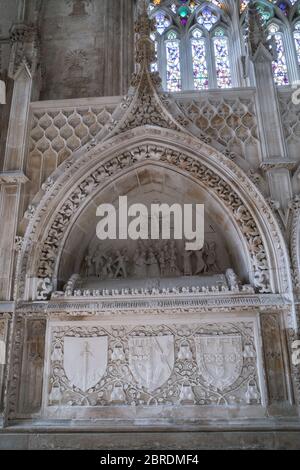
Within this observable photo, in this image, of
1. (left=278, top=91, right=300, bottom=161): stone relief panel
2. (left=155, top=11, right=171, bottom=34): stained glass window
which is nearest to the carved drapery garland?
(left=278, top=91, right=300, bottom=161): stone relief panel

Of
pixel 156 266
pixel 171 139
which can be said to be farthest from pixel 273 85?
pixel 156 266

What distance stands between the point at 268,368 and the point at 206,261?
1747 millimetres

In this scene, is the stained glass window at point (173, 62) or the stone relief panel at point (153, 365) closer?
the stone relief panel at point (153, 365)

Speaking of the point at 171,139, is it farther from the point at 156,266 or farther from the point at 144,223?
the point at 156,266

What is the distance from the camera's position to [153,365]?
4.85 meters

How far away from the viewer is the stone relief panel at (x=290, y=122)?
5.75m

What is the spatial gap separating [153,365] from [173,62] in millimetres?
6157

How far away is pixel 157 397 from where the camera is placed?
4734 mm

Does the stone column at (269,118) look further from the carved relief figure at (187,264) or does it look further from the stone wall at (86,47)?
the stone wall at (86,47)

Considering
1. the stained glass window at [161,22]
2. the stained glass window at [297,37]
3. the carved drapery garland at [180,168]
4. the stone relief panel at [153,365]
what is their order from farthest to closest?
the stained glass window at [161,22], the stained glass window at [297,37], the carved drapery garland at [180,168], the stone relief panel at [153,365]

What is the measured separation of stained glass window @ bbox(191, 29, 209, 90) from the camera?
7.98 metres

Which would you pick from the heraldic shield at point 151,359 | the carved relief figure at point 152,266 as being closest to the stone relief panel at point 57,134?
the carved relief figure at point 152,266

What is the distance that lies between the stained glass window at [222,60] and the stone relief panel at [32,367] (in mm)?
5823

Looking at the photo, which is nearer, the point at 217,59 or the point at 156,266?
the point at 156,266
